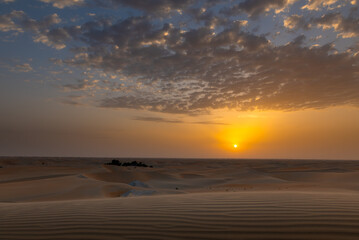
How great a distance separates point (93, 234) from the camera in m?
3.15

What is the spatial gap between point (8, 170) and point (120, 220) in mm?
24517

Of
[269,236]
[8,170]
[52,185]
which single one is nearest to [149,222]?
[269,236]

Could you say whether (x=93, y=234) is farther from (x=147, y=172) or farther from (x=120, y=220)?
(x=147, y=172)

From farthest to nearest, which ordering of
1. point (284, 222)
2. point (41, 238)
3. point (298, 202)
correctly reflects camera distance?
point (298, 202) < point (284, 222) < point (41, 238)

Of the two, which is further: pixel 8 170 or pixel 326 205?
pixel 8 170

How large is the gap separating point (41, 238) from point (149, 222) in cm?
121

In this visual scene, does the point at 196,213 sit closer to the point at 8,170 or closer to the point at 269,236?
the point at 269,236

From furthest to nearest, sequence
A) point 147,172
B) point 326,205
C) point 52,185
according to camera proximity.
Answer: point 147,172, point 52,185, point 326,205

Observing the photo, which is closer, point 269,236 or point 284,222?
point 269,236

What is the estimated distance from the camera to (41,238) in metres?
3.10

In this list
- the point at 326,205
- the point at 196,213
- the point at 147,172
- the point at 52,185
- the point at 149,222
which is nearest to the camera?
the point at 149,222

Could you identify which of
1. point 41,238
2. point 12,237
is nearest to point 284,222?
point 41,238

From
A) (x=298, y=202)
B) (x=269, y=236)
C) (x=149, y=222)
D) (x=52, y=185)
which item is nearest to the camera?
(x=269, y=236)

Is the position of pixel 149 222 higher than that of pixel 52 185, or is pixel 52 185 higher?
pixel 149 222
